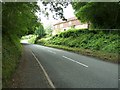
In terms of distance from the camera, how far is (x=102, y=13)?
35.8 metres

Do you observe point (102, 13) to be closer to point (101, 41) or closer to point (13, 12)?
point (101, 41)

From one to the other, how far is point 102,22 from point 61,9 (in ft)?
64.9

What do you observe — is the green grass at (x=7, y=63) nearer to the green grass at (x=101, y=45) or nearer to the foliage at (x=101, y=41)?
the green grass at (x=101, y=45)

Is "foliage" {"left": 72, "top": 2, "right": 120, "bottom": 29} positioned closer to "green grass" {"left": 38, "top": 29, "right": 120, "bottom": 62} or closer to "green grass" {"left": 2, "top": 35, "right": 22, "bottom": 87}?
"green grass" {"left": 38, "top": 29, "right": 120, "bottom": 62}

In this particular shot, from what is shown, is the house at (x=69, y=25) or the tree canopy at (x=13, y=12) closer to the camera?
the tree canopy at (x=13, y=12)

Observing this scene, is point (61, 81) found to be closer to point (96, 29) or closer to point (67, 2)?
point (67, 2)

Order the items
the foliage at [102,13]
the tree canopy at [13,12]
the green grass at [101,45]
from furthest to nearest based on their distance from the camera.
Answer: the foliage at [102,13]
the green grass at [101,45]
the tree canopy at [13,12]

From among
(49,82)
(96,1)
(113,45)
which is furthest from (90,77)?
(96,1)

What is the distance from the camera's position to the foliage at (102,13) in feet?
110

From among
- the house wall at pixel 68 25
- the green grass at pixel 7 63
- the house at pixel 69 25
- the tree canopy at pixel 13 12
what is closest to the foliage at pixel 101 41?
the tree canopy at pixel 13 12

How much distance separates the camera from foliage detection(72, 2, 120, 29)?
110ft

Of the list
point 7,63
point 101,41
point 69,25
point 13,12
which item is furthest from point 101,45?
point 69,25

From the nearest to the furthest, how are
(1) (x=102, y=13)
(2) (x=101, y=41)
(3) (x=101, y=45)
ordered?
(3) (x=101, y=45)
(2) (x=101, y=41)
(1) (x=102, y=13)

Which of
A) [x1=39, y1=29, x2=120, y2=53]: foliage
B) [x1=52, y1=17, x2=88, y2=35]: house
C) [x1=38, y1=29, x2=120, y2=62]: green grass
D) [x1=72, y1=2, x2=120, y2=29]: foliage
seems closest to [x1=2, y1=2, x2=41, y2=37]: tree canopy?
[x1=38, y1=29, x2=120, y2=62]: green grass
